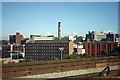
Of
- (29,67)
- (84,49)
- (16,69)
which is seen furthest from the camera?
(84,49)

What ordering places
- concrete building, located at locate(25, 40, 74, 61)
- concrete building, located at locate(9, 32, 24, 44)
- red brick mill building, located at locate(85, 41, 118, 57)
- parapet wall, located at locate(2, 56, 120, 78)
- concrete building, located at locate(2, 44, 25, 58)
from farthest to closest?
1. concrete building, located at locate(9, 32, 24, 44)
2. concrete building, located at locate(2, 44, 25, 58)
3. concrete building, located at locate(25, 40, 74, 61)
4. red brick mill building, located at locate(85, 41, 118, 57)
5. parapet wall, located at locate(2, 56, 120, 78)

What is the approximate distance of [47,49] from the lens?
75.1 meters

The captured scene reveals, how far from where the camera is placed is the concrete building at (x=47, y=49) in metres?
72.2

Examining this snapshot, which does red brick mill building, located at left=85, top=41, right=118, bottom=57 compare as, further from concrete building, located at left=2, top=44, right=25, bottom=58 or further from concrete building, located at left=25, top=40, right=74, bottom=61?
concrete building, located at left=2, top=44, right=25, bottom=58

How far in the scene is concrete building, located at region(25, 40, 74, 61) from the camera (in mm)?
72188

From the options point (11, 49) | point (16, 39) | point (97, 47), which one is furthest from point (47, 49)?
point (16, 39)

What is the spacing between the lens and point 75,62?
12.2 metres

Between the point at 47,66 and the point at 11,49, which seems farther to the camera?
the point at 11,49

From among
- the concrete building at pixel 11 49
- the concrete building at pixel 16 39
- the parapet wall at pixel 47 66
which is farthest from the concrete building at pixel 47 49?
the parapet wall at pixel 47 66

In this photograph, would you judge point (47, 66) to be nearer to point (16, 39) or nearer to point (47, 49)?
point (47, 49)

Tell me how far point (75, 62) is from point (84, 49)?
6185 centimetres

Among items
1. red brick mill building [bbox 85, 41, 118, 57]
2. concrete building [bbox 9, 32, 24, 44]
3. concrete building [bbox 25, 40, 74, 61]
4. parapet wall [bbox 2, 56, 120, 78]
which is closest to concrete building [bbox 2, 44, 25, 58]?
concrete building [bbox 25, 40, 74, 61]

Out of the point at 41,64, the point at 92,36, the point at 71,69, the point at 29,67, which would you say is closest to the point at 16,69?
the point at 29,67

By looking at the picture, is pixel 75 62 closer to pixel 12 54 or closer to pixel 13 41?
pixel 12 54
